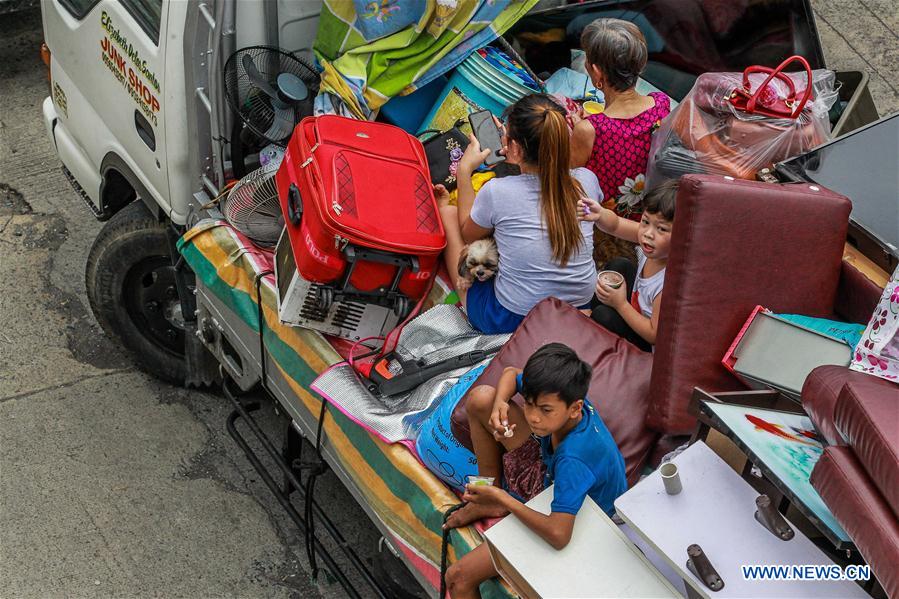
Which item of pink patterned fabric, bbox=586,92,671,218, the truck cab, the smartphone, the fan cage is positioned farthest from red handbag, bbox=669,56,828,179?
the truck cab

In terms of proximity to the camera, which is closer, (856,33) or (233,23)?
(233,23)

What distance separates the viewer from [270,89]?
12.8 feet

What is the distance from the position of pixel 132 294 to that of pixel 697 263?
9.20 feet

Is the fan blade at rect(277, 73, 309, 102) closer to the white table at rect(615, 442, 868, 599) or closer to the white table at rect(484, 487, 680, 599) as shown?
the white table at rect(484, 487, 680, 599)

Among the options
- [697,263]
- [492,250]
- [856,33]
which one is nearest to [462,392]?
[492,250]

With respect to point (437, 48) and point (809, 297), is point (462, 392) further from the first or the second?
point (437, 48)

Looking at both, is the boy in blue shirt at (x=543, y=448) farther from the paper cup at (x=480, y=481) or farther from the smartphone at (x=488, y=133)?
the smartphone at (x=488, y=133)

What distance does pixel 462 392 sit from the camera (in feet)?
10.2

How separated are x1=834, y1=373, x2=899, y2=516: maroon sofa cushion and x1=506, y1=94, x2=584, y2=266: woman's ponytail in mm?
1245

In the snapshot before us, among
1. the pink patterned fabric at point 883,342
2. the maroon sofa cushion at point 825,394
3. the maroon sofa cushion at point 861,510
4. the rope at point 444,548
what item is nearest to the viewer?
the maroon sofa cushion at point 861,510

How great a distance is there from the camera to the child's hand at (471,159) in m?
3.62

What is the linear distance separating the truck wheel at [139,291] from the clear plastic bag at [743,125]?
2.25 meters

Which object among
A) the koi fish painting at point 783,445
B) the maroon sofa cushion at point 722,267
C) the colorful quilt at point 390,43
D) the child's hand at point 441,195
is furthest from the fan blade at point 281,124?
the koi fish painting at point 783,445

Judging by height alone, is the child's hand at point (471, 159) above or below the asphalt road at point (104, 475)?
above
